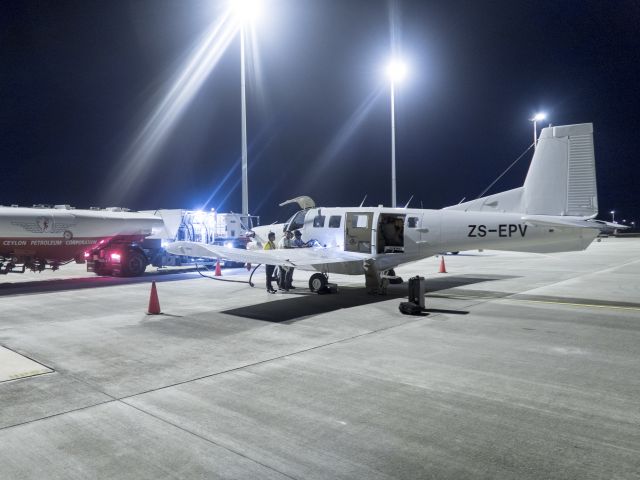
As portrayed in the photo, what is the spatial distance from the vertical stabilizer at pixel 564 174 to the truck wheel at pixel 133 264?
54.5 feet

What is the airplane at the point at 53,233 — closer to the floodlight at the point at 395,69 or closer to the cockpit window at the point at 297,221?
the cockpit window at the point at 297,221

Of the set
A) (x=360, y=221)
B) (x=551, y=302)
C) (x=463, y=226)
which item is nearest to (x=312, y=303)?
(x=360, y=221)

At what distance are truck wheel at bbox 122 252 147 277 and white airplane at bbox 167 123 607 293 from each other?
8.71 m

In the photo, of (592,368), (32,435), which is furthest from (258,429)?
(592,368)

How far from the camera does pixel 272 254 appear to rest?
12180mm

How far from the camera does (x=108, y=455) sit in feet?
12.7

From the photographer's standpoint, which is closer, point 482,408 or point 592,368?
point 482,408

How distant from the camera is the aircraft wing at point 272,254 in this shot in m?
10.7

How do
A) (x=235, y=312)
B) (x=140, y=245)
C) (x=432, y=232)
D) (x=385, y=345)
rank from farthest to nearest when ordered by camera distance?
(x=140, y=245)
(x=432, y=232)
(x=235, y=312)
(x=385, y=345)

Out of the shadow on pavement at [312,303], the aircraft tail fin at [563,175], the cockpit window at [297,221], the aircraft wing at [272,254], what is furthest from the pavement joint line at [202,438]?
the aircraft tail fin at [563,175]

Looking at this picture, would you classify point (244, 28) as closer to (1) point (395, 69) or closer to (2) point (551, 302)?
(1) point (395, 69)

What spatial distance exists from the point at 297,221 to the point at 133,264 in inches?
364

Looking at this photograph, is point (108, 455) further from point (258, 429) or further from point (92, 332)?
point (92, 332)

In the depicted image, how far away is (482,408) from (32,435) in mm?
4588
